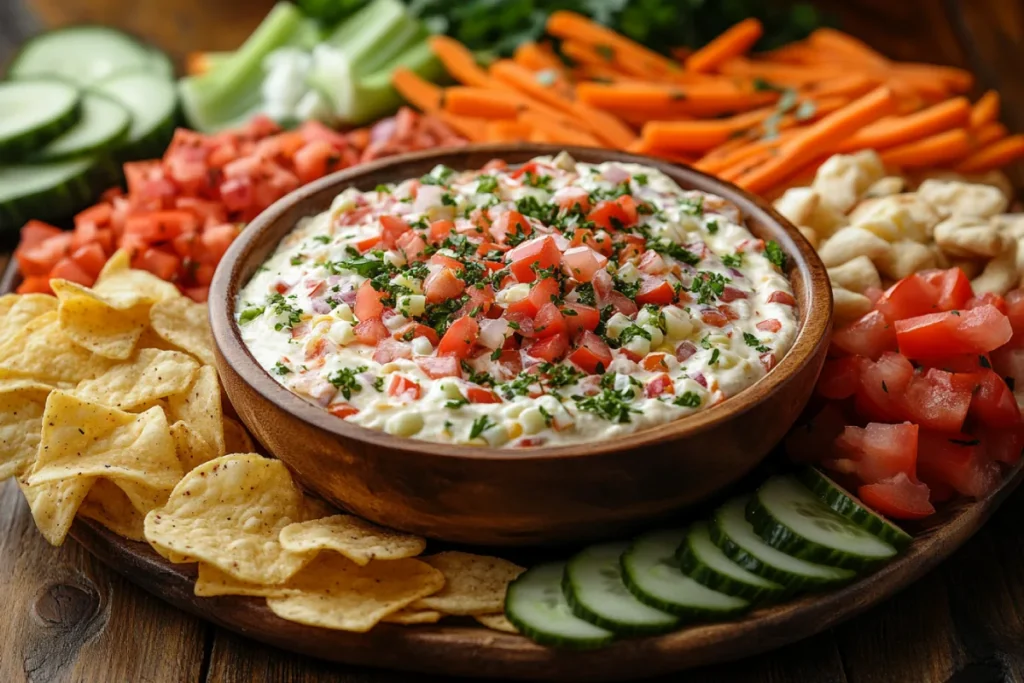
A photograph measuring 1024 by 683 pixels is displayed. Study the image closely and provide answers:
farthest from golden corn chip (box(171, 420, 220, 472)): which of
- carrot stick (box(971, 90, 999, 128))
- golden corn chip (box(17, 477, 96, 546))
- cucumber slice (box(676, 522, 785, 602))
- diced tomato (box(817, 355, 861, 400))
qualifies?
carrot stick (box(971, 90, 999, 128))

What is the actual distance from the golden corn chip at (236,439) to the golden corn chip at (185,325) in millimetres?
313

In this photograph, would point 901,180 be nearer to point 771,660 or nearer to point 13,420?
point 771,660

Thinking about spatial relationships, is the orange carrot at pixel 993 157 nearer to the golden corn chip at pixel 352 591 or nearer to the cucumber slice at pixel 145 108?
the golden corn chip at pixel 352 591

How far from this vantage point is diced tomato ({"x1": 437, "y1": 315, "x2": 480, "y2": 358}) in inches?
164

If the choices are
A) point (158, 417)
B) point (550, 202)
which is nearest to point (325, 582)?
point (158, 417)

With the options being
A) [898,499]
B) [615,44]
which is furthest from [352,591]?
[615,44]

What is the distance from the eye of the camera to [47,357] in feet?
15.8

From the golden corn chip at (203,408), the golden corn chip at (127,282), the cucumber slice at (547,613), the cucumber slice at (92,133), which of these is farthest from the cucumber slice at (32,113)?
the cucumber slice at (547,613)

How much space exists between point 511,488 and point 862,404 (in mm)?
1595

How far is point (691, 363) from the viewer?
4152 mm

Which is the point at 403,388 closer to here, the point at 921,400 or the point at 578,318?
the point at 578,318

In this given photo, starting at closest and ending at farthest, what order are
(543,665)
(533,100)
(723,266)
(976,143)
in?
(543,665) → (723,266) → (976,143) → (533,100)

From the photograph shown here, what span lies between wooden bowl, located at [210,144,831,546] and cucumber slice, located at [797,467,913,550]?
206 millimetres

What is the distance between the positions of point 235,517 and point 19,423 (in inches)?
44.5
